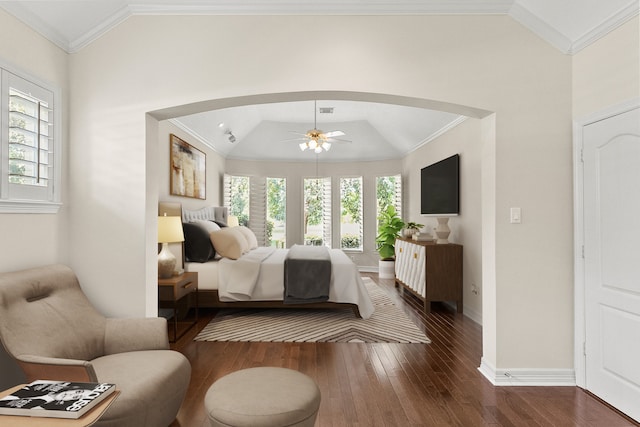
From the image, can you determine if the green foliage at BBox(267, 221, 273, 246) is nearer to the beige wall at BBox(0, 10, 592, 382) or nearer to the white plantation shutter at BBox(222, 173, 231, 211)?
the white plantation shutter at BBox(222, 173, 231, 211)

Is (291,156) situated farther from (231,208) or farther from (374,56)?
(374,56)

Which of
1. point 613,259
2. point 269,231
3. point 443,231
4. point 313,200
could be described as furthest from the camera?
point 313,200

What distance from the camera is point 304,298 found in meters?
4.36

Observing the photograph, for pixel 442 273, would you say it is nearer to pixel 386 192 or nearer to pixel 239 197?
pixel 386 192

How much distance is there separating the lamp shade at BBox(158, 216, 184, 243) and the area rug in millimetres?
1069

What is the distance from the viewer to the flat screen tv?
513cm

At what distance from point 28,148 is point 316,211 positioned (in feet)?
20.5

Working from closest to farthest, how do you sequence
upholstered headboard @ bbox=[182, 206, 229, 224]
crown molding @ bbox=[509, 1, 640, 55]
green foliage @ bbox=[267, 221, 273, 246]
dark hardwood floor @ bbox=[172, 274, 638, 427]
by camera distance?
1. dark hardwood floor @ bbox=[172, 274, 638, 427]
2. crown molding @ bbox=[509, 1, 640, 55]
3. upholstered headboard @ bbox=[182, 206, 229, 224]
4. green foliage @ bbox=[267, 221, 273, 246]

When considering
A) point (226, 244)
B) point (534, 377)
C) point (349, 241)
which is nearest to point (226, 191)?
point (349, 241)

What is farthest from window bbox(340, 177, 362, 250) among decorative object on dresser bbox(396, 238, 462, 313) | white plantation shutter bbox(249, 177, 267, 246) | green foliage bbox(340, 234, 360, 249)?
decorative object on dresser bbox(396, 238, 462, 313)

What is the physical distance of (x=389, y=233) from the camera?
289 inches

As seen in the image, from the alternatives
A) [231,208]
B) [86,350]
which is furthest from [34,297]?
[231,208]

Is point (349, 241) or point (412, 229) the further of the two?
point (349, 241)

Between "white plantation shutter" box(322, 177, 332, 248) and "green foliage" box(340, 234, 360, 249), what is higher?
"white plantation shutter" box(322, 177, 332, 248)
